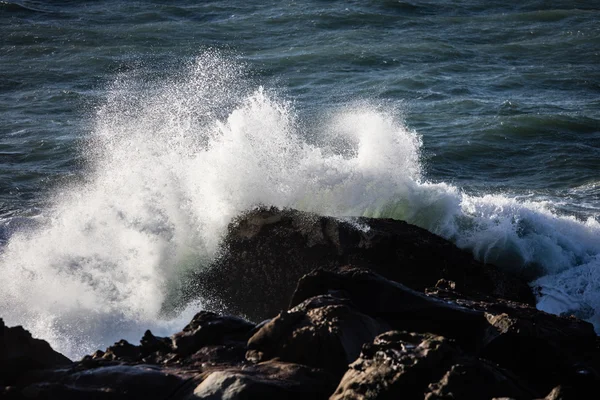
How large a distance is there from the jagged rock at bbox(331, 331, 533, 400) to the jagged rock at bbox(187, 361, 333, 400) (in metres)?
0.22

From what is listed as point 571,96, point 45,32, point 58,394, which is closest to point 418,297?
point 58,394

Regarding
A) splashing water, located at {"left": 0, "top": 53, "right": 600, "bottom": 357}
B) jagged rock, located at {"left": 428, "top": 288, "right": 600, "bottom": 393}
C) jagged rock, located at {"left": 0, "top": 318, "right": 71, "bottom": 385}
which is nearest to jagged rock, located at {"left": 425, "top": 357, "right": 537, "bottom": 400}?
jagged rock, located at {"left": 428, "top": 288, "right": 600, "bottom": 393}

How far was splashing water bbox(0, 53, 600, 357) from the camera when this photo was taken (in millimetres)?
10453

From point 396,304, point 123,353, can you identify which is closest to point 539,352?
point 396,304

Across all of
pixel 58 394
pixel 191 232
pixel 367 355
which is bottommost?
pixel 191 232

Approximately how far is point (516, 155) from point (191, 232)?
812 cm

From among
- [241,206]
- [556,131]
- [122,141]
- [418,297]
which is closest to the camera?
[418,297]

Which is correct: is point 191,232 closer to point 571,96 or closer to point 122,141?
point 122,141

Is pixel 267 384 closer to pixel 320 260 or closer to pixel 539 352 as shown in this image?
pixel 539 352

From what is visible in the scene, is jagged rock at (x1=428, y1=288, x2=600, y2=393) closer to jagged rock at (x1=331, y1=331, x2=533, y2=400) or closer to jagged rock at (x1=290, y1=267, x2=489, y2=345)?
jagged rock at (x1=290, y1=267, x2=489, y2=345)

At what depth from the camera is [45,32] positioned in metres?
26.5

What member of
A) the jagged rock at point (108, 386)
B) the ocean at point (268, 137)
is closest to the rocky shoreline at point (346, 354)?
the jagged rock at point (108, 386)

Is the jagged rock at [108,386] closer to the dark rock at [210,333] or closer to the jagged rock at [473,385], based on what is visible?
the dark rock at [210,333]

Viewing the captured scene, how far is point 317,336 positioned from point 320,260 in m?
3.51
